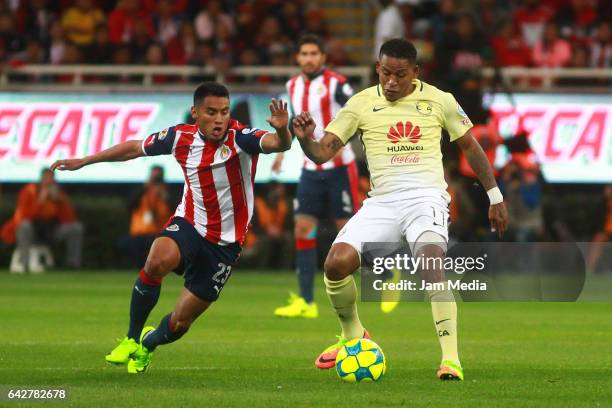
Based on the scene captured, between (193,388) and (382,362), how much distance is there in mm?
1227

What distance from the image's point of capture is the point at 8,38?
23.6 metres

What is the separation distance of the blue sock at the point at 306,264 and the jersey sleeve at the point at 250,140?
4771 mm

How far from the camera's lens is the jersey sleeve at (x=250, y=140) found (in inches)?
361

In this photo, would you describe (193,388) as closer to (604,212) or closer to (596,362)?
(596,362)

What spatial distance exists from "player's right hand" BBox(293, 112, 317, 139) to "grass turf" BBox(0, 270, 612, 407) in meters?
1.54

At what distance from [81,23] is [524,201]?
824 cm

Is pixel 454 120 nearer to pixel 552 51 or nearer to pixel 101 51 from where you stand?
pixel 552 51

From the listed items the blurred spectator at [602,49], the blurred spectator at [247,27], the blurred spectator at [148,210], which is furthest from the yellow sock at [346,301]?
A: the blurred spectator at [602,49]

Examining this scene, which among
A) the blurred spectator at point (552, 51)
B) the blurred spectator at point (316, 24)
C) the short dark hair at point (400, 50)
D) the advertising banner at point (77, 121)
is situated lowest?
the advertising banner at point (77, 121)

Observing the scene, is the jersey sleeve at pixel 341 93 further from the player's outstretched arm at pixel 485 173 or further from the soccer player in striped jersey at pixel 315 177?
the player's outstretched arm at pixel 485 173

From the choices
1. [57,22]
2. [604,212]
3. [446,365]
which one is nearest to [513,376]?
[446,365]

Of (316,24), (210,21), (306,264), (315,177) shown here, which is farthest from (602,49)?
(306,264)

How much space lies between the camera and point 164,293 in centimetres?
1739

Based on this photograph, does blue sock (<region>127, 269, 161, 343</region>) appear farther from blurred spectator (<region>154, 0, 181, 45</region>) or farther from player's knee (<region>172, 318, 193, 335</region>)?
blurred spectator (<region>154, 0, 181, 45</region>)
